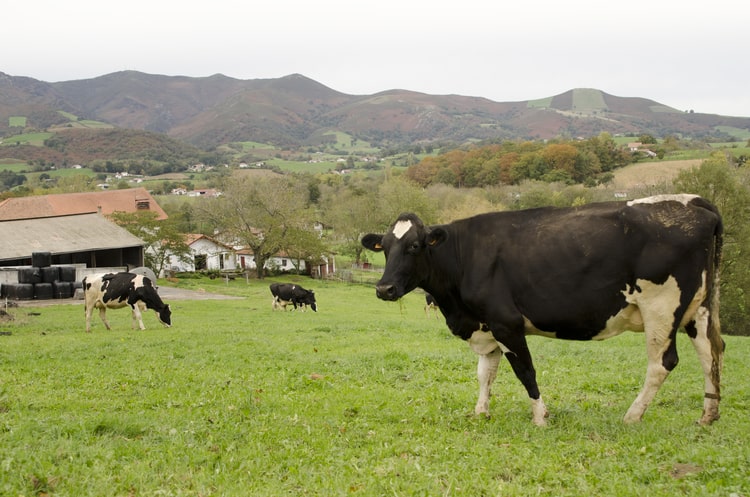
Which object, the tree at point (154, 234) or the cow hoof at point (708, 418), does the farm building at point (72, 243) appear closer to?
the tree at point (154, 234)

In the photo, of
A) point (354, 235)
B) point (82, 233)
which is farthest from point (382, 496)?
point (354, 235)

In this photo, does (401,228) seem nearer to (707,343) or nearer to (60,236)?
(707,343)

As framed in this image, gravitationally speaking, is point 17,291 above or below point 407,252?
below

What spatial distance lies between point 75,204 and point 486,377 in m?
89.8

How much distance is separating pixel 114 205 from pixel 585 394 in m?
92.9

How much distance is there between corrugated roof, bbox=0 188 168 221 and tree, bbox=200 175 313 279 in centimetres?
1227

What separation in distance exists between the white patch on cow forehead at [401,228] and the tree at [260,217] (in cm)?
5678

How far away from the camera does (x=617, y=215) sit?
25.6 ft

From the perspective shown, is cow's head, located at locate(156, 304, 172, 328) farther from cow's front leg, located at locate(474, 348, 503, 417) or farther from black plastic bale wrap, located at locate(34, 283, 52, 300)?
cow's front leg, located at locate(474, 348, 503, 417)

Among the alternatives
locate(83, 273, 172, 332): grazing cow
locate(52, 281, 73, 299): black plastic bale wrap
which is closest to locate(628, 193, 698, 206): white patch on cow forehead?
locate(83, 273, 172, 332): grazing cow

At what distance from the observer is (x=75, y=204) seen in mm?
87062

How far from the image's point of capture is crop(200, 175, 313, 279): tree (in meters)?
65.5

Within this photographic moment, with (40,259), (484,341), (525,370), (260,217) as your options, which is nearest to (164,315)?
(484,341)

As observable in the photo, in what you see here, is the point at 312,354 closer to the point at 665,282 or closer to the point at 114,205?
the point at 665,282
